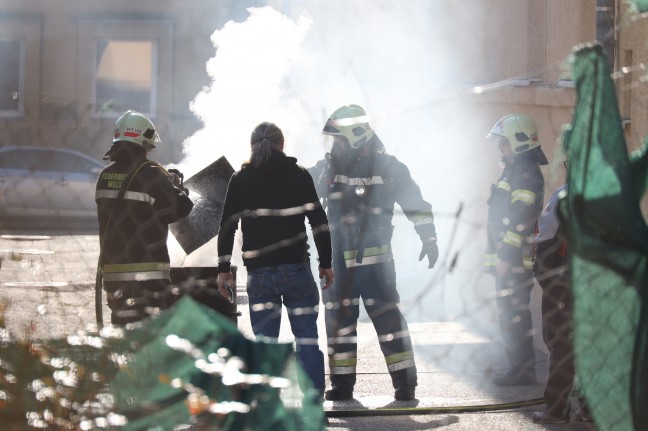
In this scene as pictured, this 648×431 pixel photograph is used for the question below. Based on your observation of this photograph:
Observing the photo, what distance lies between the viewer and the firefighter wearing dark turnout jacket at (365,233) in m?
7.08

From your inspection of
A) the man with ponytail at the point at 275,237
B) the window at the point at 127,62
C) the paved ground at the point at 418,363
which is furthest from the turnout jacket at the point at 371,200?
the window at the point at 127,62

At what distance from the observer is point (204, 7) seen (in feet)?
83.6

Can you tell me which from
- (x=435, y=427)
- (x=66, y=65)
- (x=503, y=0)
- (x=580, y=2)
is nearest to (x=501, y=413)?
(x=435, y=427)

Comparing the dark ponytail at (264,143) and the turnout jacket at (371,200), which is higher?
the dark ponytail at (264,143)

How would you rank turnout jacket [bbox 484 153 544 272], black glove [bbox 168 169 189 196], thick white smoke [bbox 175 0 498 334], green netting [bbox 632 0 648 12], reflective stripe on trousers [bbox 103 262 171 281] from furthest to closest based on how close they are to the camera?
thick white smoke [bbox 175 0 498 334]
turnout jacket [bbox 484 153 544 272]
black glove [bbox 168 169 189 196]
reflective stripe on trousers [bbox 103 262 171 281]
green netting [bbox 632 0 648 12]

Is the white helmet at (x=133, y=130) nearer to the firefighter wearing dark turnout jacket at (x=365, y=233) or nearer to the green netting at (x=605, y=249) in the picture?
the firefighter wearing dark turnout jacket at (x=365, y=233)

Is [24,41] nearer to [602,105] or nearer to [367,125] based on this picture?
[367,125]

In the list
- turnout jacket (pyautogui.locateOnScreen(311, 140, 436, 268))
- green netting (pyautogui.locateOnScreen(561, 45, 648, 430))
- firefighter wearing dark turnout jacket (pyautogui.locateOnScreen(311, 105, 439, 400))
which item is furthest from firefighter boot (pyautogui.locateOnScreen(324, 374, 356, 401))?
green netting (pyautogui.locateOnScreen(561, 45, 648, 430))

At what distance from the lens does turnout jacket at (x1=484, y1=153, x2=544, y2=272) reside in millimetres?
7480

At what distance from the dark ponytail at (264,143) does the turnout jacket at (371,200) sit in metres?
0.76

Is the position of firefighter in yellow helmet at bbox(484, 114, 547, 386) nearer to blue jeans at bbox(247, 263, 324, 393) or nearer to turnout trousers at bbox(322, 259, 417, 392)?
turnout trousers at bbox(322, 259, 417, 392)

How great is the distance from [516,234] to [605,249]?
4.08 meters

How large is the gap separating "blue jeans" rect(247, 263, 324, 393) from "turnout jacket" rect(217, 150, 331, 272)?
2.4 inches

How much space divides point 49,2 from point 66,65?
4.57ft
